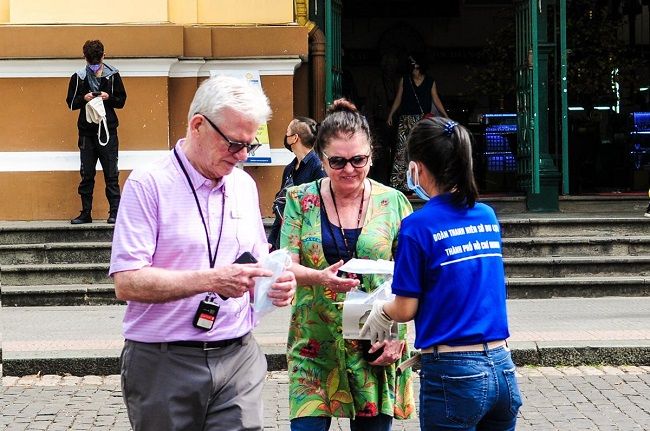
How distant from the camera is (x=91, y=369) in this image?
8586 mm

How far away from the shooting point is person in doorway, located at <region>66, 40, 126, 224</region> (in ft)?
40.1

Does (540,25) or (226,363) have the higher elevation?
(540,25)

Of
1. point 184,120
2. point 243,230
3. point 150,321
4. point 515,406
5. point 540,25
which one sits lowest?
point 515,406

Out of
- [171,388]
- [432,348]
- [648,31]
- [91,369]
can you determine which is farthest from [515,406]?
[648,31]

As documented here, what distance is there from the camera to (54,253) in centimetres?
1195

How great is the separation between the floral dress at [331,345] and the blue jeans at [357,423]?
0.11ft

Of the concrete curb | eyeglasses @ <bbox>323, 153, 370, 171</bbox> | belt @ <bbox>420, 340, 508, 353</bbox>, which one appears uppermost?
eyeglasses @ <bbox>323, 153, 370, 171</bbox>

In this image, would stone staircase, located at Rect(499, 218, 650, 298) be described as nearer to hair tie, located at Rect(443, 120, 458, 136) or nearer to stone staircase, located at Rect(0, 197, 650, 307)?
stone staircase, located at Rect(0, 197, 650, 307)

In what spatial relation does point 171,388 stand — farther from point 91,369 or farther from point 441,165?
point 91,369

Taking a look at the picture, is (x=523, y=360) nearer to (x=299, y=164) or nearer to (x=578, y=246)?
(x=299, y=164)

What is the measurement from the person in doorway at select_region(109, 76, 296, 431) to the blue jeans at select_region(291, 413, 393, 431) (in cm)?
88

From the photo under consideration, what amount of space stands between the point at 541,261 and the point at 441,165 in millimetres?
7835

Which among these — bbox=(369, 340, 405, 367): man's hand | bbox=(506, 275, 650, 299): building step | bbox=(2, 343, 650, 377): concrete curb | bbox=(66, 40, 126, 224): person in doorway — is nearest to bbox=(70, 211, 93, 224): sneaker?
bbox=(66, 40, 126, 224): person in doorway

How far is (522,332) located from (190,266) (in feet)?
19.6
